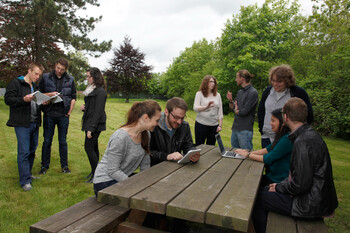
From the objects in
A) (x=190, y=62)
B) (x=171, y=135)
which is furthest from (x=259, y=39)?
(x=171, y=135)

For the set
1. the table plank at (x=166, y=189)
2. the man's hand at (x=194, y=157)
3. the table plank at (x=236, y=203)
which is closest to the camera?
the table plank at (x=236, y=203)

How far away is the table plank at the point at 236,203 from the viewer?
67.6 inches

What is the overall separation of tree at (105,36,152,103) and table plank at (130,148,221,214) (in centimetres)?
3729

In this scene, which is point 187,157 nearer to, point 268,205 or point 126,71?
point 268,205

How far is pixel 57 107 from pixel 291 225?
4.50 meters

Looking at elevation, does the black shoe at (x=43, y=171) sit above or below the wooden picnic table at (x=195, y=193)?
below

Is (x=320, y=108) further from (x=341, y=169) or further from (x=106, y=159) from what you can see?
(x=106, y=159)

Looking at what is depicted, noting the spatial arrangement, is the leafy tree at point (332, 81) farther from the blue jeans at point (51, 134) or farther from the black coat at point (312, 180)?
the blue jeans at point (51, 134)

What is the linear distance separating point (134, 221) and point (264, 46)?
2758cm

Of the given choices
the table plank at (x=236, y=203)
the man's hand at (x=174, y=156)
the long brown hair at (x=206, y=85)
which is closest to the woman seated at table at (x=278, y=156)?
the table plank at (x=236, y=203)

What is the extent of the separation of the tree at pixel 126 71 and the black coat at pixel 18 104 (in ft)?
116

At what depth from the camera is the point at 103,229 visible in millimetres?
2086

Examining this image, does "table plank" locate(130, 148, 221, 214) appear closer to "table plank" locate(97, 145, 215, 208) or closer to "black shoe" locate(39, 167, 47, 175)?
"table plank" locate(97, 145, 215, 208)

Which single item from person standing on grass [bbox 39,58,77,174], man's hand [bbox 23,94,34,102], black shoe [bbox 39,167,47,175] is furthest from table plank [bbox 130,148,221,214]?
black shoe [bbox 39,167,47,175]
